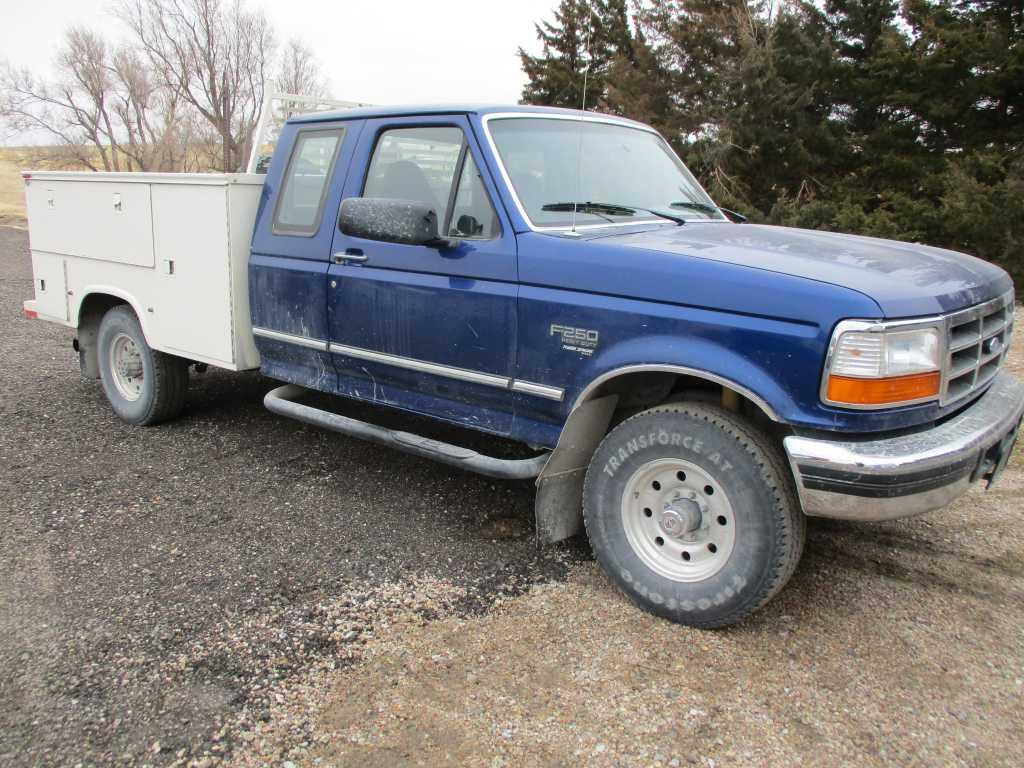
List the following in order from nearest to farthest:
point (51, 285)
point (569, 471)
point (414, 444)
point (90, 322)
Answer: point (569, 471) < point (414, 444) < point (90, 322) < point (51, 285)

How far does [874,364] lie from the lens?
110 inches

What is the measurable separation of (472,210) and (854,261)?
5.63 ft

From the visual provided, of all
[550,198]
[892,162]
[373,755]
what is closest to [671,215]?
[550,198]

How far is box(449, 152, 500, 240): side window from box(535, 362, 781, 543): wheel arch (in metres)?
0.90

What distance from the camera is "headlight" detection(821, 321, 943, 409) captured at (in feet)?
9.16

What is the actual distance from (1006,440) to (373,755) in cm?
280

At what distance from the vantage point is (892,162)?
60.0ft

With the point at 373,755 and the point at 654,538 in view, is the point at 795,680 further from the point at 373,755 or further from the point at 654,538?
the point at 373,755

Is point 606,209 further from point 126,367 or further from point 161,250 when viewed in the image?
point 126,367

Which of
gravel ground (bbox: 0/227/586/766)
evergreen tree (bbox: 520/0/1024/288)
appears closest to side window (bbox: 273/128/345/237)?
gravel ground (bbox: 0/227/586/766)

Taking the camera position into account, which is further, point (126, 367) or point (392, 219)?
point (126, 367)

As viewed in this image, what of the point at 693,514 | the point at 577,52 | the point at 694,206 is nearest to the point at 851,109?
the point at 577,52

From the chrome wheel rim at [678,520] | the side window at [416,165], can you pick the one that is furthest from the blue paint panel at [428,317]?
the chrome wheel rim at [678,520]

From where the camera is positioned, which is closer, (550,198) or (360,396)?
(550,198)
